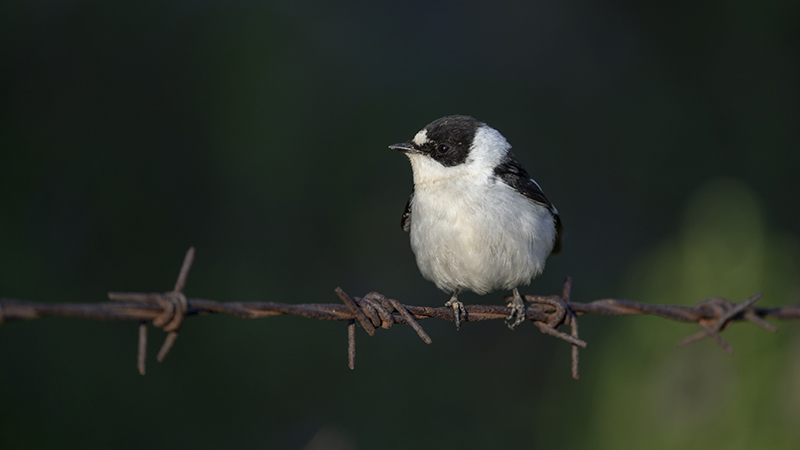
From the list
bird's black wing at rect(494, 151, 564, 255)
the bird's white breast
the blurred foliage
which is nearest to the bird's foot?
the bird's white breast

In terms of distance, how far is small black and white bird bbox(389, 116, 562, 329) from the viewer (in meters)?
3.04

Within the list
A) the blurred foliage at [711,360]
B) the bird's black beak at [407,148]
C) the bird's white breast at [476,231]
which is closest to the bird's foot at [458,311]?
the bird's white breast at [476,231]

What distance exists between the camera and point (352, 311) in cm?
197

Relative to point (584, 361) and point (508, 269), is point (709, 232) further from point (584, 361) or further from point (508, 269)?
point (508, 269)

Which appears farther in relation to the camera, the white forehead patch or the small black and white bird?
the white forehead patch

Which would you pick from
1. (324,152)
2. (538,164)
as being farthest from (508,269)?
(538,164)

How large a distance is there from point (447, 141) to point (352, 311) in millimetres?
1668

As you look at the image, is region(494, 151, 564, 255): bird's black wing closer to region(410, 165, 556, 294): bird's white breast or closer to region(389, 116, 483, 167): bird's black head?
region(410, 165, 556, 294): bird's white breast

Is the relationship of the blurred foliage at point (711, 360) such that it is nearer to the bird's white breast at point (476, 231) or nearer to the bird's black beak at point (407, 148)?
the bird's white breast at point (476, 231)

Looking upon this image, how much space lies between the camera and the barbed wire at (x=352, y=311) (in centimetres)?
Answer: 144

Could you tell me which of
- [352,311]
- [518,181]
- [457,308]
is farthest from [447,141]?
[352,311]

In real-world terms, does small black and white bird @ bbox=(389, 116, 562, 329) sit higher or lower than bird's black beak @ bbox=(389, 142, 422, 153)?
lower

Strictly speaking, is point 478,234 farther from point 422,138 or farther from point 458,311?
point 422,138

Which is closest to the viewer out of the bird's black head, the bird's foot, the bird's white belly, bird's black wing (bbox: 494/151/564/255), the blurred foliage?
the bird's foot
